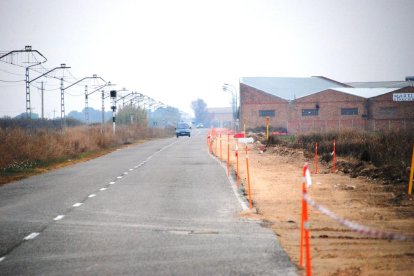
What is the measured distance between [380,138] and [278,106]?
48.3 metres

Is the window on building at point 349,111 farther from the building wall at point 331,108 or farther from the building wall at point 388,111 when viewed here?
the building wall at point 388,111

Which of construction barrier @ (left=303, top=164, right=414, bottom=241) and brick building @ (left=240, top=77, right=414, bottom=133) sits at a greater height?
brick building @ (left=240, top=77, right=414, bottom=133)

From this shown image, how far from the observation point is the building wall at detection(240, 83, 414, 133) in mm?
62656

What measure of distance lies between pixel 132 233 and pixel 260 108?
2560 inches

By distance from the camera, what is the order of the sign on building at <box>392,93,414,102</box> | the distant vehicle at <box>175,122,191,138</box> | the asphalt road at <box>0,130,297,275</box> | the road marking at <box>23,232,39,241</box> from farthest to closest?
the distant vehicle at <box>175,122,191,138</box> < the sign on building at <box>392,93,414,102</box> < the road marking at <box>23,232,39,241</box> < the asphalt road at <box>0,130,297,275</box>

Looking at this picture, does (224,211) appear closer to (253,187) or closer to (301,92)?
(253,187)

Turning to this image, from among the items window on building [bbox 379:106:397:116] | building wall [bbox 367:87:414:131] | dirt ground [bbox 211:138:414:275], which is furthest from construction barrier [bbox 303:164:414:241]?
window on building [bbox 379:106:397:116]

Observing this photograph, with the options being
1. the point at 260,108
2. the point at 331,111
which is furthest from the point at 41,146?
the point at 260,108

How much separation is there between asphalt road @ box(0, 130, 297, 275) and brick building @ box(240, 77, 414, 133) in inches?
1802

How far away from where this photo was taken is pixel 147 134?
73.4 metres

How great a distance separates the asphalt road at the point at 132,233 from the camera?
682 centimetres

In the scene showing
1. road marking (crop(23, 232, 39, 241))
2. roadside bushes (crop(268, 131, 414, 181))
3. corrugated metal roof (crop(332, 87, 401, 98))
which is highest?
corrugated metal roof (crop(332, 87, 401, 98))

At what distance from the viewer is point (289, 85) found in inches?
3366

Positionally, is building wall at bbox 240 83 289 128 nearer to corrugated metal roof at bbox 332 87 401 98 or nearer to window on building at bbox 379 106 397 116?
corrugated metal roof at bbox 332 87 401 98
